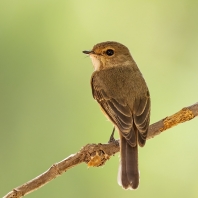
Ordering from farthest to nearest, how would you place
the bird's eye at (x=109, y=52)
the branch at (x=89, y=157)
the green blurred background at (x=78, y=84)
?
the green blurred background at (x=78, y=84) < the bird's eye at (x=109, y=52) < the branch at (x=89, y=157)

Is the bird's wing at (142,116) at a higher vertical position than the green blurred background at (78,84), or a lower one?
lower

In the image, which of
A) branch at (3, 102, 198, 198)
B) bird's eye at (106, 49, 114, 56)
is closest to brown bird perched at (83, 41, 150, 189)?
bird's eye at (106, 49, 114, 56)

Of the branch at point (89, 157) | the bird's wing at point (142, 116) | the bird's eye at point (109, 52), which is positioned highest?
the bird's eye at point (109, 52)

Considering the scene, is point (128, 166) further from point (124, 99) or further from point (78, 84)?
point (78, 84)

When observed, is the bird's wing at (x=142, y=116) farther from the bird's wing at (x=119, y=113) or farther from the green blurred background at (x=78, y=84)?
the green blurred background at (x=78, y=84)

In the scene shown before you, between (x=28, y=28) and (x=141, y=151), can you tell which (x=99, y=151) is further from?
(x=28, y=28)

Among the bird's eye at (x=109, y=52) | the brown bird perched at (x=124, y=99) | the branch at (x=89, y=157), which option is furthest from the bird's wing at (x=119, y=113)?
the bird's eye at (x=109, y=52)
